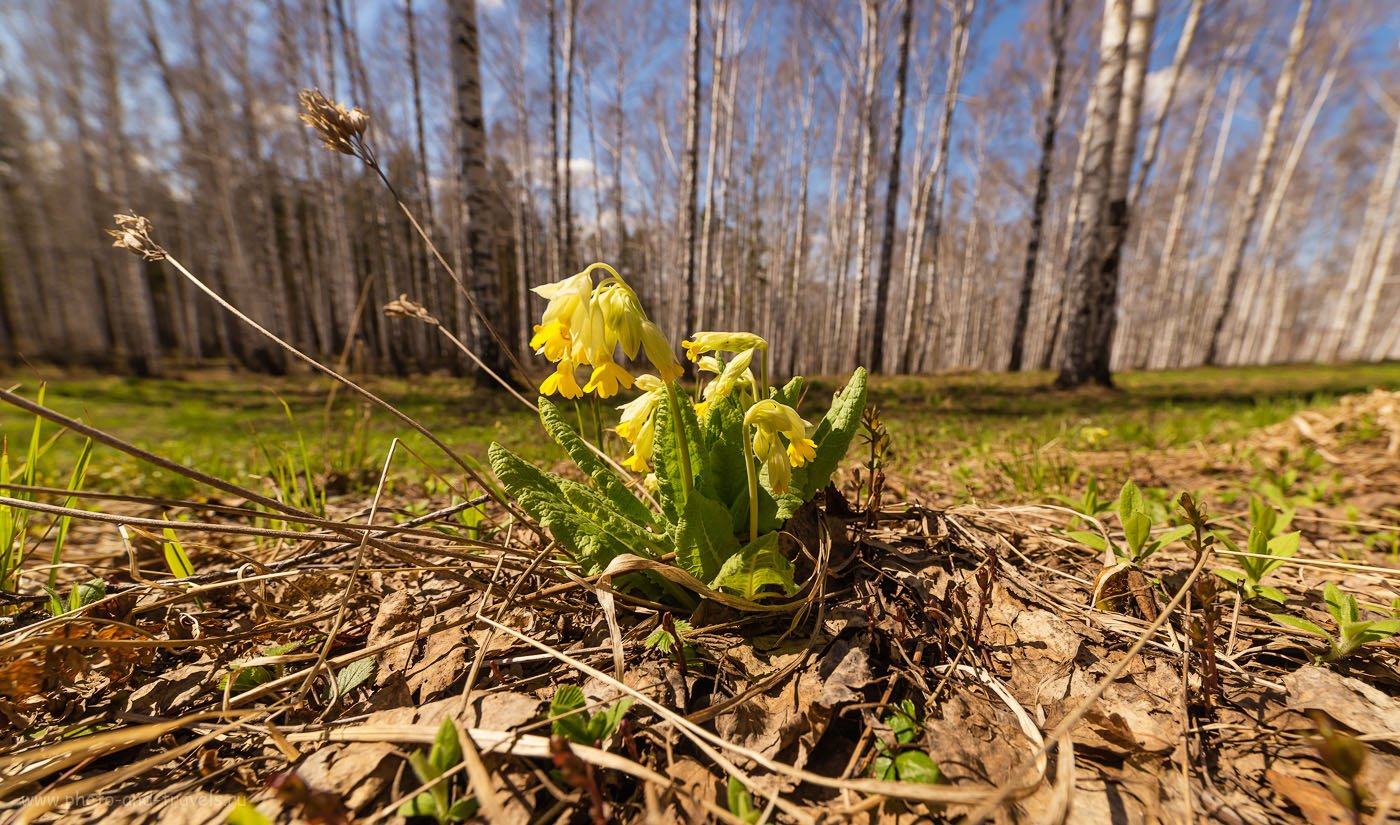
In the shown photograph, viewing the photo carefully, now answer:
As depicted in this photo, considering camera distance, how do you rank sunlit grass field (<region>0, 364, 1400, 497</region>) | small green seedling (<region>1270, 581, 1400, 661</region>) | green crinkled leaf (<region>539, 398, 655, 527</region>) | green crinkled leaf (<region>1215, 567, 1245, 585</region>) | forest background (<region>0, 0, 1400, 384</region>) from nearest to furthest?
small green seedling (<region>1270, 581, 1400, 661</region>) → green crinkled leaf (<region>1215, 567, 1245, 585</region>) → green crinkled leaf (<region>539, 398, 655, 527</region>) → sunlit grass field (<region>0, 364, 1400, 497</region>) → forest background (<region>0, 0, 1400, 384</region>)

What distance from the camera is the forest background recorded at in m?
12.0

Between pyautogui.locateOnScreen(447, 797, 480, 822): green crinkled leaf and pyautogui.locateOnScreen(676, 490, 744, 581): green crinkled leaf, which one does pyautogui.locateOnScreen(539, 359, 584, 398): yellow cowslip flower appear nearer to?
pyautogui.locateOnScreen(676, 490, 744, 581): green crinkled leaf

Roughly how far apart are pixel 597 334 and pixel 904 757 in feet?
3.08

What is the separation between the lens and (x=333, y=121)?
1.37m

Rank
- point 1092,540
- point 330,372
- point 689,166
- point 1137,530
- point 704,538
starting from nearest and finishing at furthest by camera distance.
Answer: point 330,372, point 704,538, point 1137,530, point 1092,540, point 689,166

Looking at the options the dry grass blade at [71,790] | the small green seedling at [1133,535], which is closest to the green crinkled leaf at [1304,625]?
the small green seedling at [1133,535]

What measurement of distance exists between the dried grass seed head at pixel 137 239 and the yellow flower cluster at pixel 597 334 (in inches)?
39.3

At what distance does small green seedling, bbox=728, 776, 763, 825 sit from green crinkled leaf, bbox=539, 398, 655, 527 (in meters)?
0.70

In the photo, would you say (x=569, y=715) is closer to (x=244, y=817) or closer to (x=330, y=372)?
(x=244, y=817)

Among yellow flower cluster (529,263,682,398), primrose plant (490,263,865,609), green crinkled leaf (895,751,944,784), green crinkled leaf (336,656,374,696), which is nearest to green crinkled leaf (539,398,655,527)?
primrose plant (490,263,865,609)

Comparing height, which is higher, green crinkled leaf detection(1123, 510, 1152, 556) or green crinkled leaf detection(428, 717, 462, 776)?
green crinkled leaf detection(1123, 510, 1152, 556)

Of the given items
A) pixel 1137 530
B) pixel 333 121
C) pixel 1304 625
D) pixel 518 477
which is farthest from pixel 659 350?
pixel 1304 625

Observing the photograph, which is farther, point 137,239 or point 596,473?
point 596,473

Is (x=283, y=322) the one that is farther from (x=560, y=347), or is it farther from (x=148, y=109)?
(x=560, y=347)
